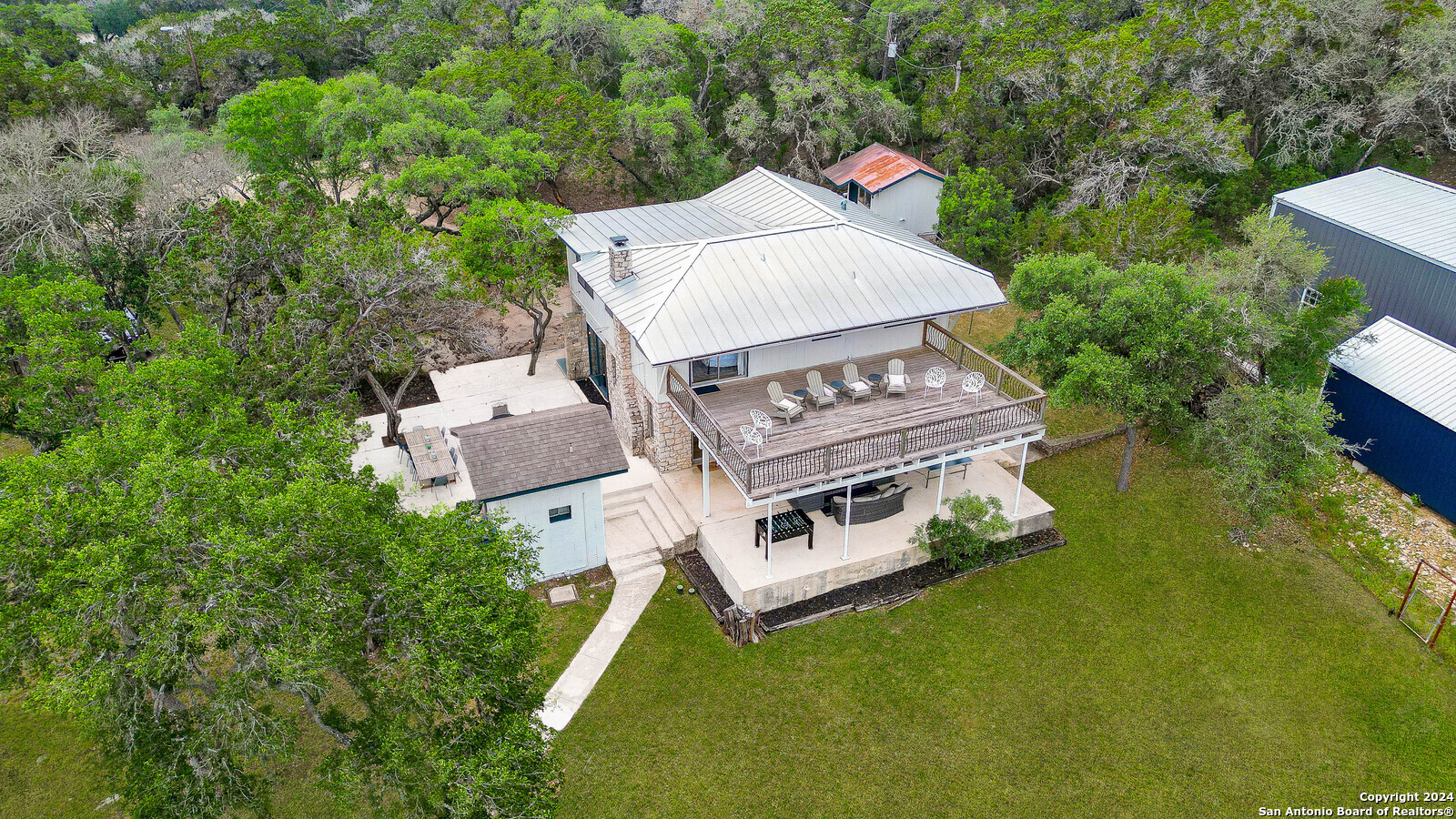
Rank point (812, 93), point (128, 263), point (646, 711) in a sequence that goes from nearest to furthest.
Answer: point (646, 711), point (128, 263), point (812, 93)

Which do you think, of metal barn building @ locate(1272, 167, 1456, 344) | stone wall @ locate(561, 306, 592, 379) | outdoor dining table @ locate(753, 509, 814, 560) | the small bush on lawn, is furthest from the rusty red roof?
outdoor dining table @ locate(753, 509, 814, 560)

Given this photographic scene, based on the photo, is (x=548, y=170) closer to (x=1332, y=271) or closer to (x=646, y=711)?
(x=646, y=711)

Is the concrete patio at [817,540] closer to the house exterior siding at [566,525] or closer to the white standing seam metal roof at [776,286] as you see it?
the house exterior siding at [566,525]

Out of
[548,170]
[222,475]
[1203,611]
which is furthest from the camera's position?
[548,170]

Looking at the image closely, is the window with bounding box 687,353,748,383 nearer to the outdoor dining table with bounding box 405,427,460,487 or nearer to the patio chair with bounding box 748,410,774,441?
the patio chair with bounding box 748,410,774,441

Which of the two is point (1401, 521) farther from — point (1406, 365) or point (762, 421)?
point (762, 421)

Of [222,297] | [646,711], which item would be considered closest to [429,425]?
[222,297]

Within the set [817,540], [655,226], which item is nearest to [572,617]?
[817,540]

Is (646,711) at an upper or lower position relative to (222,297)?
lower
